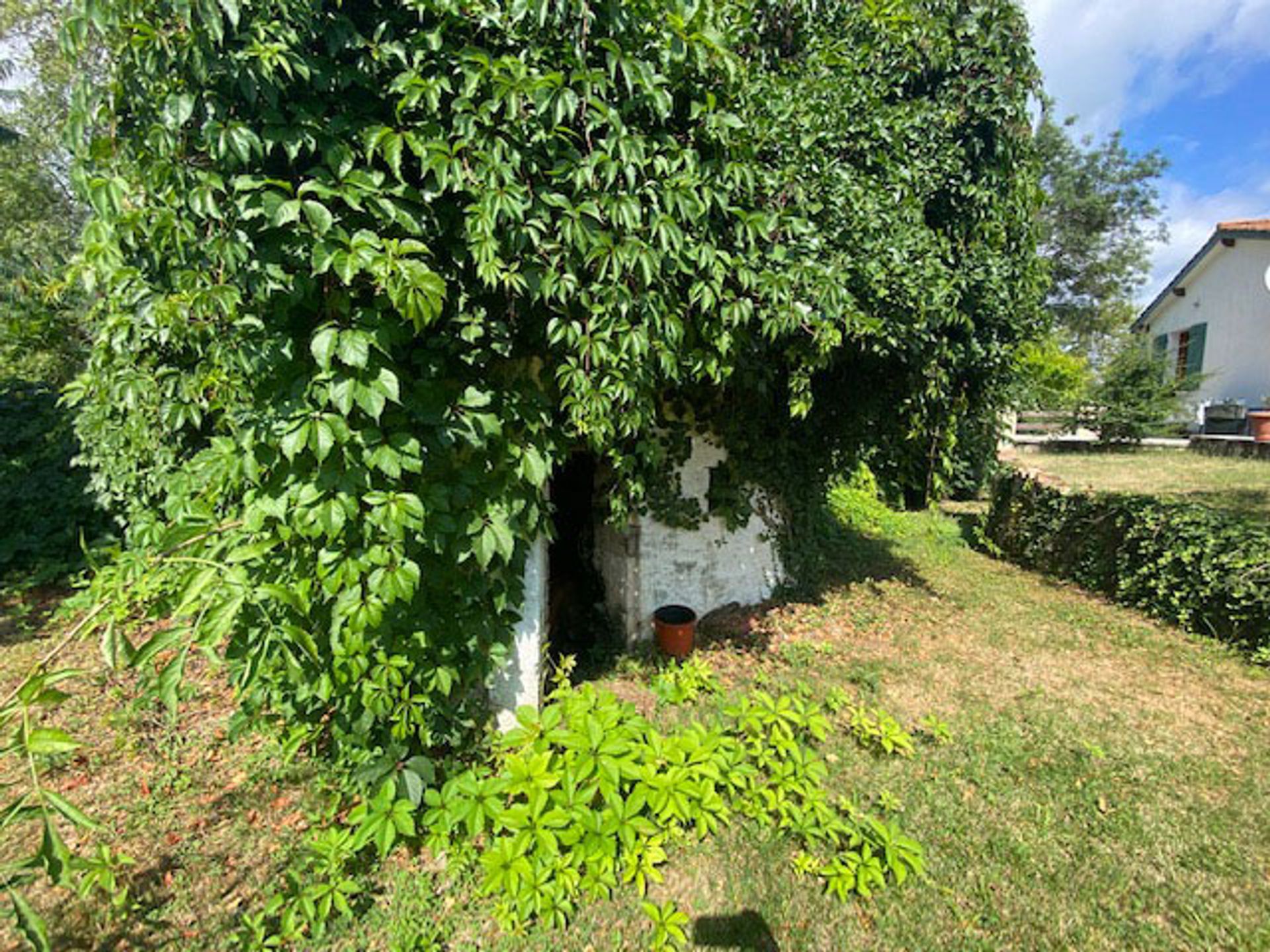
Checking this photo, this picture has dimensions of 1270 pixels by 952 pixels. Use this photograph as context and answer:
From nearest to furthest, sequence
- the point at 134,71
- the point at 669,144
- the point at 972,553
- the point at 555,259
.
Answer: the point at 134,71
the point at 555,259
the point at 669,144
the point at 972,553

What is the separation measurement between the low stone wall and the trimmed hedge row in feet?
33.0

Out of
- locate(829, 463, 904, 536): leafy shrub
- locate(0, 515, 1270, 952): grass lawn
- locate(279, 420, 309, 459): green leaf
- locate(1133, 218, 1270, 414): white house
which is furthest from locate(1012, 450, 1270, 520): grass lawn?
locate(279, 420, 309, 459): green leaf

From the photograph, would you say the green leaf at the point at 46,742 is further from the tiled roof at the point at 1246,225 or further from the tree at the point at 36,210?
the tiled roof at the point at 1246,225

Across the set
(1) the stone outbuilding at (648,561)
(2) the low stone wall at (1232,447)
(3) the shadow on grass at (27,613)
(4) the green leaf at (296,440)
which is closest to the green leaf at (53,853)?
(4) the green leaf at (296,440)

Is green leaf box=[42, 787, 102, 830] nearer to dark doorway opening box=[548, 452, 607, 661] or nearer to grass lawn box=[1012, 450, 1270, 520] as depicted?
dark doorway opening box=[548, 452, 607, 661]

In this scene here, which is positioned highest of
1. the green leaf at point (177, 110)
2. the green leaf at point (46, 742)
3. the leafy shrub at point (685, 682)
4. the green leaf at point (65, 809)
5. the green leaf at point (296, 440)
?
the green leaf at point (177, 110)

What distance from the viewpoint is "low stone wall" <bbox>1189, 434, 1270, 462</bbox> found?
12930mm

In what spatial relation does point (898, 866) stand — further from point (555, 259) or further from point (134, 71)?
point (134, 71)

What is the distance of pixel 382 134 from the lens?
2.04 metres

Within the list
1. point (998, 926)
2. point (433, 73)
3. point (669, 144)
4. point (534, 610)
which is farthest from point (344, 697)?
point (998, 926)

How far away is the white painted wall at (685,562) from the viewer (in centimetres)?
501

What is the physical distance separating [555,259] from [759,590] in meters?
4.44

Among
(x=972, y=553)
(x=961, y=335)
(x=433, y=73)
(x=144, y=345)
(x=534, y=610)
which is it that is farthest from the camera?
(x=972, y=553)

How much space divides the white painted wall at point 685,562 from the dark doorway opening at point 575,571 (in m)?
0.24
